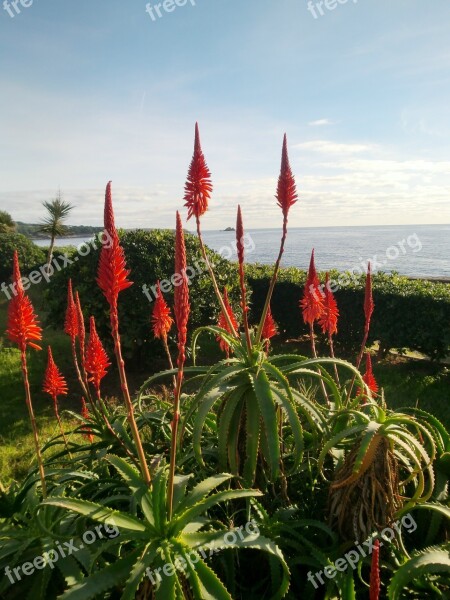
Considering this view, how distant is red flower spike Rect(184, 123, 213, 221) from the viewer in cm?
206

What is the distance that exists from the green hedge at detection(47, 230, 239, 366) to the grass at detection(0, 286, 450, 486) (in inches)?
17.6

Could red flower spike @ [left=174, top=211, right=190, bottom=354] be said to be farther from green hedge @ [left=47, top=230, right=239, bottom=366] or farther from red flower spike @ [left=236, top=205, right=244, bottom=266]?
green hedge @ [left=47, top=230, right=239, bottom=366]

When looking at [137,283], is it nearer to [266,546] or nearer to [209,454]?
[209,454]

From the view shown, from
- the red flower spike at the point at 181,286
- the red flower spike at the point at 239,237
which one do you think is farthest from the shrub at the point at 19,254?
the red flower spike at the point at 181,286

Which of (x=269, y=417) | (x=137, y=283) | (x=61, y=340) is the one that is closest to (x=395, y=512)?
(x=269, y=417)

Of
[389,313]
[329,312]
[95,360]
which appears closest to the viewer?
[95,360]

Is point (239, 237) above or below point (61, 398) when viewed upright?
above

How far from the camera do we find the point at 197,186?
84.1 inches

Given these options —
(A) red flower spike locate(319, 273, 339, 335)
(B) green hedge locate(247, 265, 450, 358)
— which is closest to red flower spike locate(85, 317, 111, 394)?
(A) red flower spike locate(319, 273, 339, 335)

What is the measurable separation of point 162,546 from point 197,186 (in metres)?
1.51

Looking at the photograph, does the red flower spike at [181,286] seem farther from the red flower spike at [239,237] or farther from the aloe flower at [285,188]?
the aloe flower at [285,188]

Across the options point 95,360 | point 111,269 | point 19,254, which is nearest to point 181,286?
point 111,269

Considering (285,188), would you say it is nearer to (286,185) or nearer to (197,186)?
(286,185)

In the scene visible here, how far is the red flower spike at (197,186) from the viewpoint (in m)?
2.06
